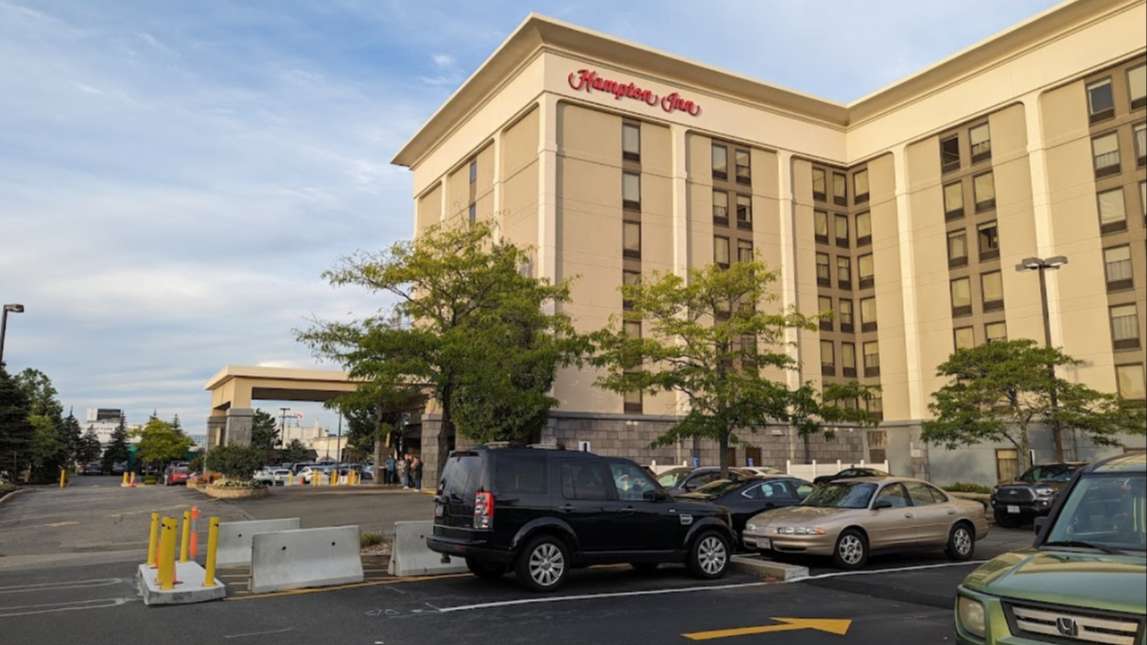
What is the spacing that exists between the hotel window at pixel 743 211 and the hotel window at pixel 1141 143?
17.1 m

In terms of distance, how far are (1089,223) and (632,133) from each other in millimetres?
20757

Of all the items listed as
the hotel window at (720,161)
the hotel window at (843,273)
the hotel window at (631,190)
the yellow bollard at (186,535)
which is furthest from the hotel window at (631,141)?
the yellow bollard at (186,535)

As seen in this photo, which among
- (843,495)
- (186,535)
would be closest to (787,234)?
(843,495)

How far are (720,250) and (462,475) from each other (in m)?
33.7

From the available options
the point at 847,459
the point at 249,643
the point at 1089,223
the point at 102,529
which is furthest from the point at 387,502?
the point at 1089,223

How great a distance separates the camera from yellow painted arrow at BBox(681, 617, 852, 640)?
27.8 ft

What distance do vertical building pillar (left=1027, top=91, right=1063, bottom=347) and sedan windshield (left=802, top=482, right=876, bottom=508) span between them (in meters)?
28.4

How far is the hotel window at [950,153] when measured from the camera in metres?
43.0

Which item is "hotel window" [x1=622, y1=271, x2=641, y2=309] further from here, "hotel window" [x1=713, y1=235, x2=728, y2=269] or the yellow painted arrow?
the yellow painted arrow

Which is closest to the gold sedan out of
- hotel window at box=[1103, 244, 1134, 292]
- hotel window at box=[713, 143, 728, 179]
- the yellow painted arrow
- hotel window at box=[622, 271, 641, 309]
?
the yellow painted arrow

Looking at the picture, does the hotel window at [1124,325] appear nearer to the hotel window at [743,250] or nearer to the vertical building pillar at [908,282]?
the vertical building pillar at [908,282]

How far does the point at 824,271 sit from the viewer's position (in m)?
46.8

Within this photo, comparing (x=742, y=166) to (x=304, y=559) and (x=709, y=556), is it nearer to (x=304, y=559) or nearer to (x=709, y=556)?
(x=709, y=556)

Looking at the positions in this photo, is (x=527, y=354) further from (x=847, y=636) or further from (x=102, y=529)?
(x=847, y=636)
